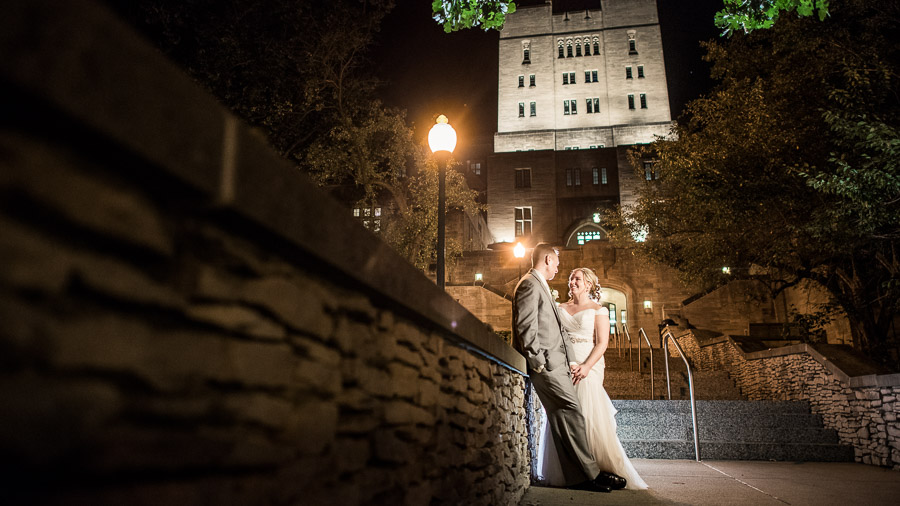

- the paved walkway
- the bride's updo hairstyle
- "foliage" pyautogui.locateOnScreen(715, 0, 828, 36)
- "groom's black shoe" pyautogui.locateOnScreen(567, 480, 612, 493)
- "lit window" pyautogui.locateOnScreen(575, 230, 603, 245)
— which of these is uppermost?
"lit window" pyautogui.locateOnScreen(575, 230, 603, 245)

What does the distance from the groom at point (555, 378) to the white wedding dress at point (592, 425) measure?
22cm

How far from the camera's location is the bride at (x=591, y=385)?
4.86 m

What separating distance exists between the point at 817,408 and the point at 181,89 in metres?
10.3

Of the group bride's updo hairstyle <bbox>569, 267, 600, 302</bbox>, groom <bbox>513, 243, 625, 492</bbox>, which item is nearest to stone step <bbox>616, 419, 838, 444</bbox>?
bride's updo hairstyle <bbox>569, 267, 600, 302</bbox>

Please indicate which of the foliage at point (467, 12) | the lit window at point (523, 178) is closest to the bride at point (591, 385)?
the foliage at point (467, 12)

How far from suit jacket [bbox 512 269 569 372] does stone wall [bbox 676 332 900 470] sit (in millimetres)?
5374

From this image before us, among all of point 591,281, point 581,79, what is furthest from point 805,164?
point 581,79

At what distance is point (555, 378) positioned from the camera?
4426mm

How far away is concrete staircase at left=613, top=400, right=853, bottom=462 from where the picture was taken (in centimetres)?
709

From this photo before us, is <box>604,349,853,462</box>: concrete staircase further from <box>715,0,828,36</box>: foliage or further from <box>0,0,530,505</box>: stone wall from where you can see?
<box>0,0,530,505</box>: stone wall

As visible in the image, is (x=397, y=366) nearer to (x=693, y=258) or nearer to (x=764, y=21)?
(x=764, y=21)

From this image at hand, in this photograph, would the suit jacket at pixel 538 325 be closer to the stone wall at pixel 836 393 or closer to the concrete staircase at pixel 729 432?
the concrete staircase at pixel 729 432

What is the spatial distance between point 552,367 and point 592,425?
108 cm

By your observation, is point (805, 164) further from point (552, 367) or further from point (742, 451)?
point (552, 367)
